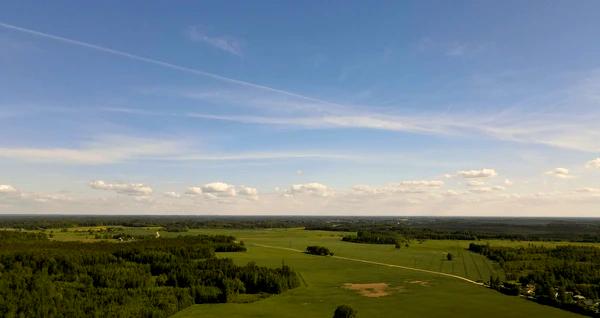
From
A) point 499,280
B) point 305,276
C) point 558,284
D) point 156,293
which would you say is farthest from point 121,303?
point 558,284

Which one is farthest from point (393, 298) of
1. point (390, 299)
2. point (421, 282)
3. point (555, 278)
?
point (555, 278)

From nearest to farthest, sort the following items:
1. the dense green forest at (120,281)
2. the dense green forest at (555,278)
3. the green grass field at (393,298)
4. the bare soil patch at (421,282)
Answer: the dense green forest at (120,281)
the green grass field at (393,298)
the dense green forest at (555,278)
the bare soil patch at (421,282)

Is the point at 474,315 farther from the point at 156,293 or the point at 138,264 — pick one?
the point at 138,264

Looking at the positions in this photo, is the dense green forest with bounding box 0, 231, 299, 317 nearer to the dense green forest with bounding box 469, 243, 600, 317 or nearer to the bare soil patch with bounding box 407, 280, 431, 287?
the bare soil patch with bounding box 407, 280, 431, 287

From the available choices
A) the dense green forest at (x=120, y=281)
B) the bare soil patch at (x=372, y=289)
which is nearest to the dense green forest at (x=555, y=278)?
the bare soil patch at (x=372, y=289)

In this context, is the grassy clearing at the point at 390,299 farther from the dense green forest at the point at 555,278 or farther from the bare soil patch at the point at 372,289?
the dense green forest at the point at 555,278

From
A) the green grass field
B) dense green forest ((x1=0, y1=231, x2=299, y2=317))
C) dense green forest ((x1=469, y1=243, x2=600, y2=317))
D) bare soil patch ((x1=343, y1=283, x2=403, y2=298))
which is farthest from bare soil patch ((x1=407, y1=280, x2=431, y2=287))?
dense green forest ((x1=0, y1=231, x2=299, y2=317))

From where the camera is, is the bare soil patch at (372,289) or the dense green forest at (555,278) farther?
the bare soil patch at (372,289)

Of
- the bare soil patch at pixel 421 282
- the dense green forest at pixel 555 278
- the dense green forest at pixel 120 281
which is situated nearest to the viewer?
the dense green forest at pixel 120 281
